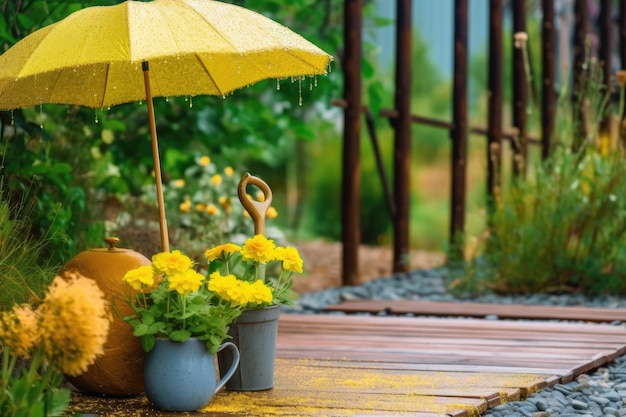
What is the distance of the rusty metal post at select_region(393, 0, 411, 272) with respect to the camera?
7.42m

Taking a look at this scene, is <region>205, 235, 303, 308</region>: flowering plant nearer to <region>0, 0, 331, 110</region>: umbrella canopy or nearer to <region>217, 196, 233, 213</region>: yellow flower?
<region>0, 0, 331, 110</region>: umbrella canopy

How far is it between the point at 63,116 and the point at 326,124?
2.71 m

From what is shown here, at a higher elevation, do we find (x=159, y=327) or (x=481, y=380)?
(x=159, y=327)

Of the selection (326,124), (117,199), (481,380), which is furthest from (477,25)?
(481,380)

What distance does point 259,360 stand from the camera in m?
3.19

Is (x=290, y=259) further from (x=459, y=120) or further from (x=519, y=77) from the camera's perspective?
(x=519, y=77)

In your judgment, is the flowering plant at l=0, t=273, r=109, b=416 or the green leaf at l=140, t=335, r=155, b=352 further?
the green leaf at l=140, t=335, r=155, b=352

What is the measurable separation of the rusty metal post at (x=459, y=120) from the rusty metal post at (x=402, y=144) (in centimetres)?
71

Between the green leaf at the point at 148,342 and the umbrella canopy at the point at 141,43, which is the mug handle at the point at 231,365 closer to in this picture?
the green leaf at the point at 148,342

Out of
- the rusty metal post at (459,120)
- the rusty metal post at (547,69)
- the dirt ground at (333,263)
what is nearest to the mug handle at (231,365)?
the dirt ground at (333,263)

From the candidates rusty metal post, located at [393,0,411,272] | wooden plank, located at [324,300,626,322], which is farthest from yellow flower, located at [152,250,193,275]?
rusty metal post, located at [393,0,411,272]

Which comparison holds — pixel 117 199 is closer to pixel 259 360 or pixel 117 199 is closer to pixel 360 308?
pixel 360 308

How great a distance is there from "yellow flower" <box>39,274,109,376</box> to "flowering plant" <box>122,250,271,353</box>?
0.48 meters

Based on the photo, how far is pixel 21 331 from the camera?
2.52 metres
